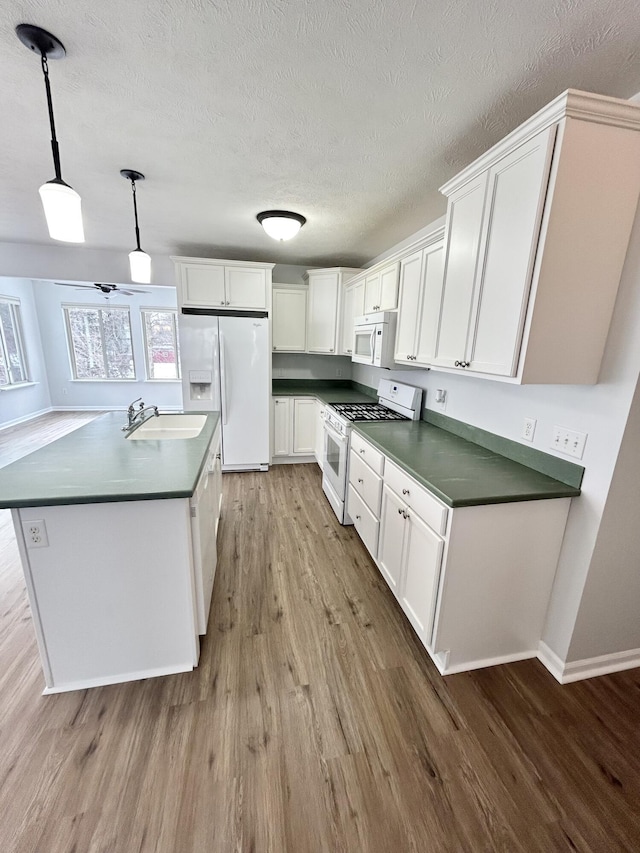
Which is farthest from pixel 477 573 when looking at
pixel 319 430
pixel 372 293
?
pixel 319 430

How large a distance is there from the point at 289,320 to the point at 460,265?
278 cm

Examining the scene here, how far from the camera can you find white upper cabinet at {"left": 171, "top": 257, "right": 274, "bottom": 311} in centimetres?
364

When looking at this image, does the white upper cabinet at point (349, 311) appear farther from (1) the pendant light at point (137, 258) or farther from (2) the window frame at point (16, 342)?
(2) the window frame at point (16, 342)

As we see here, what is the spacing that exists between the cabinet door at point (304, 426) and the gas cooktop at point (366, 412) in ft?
2.78

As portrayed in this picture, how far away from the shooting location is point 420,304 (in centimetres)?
233

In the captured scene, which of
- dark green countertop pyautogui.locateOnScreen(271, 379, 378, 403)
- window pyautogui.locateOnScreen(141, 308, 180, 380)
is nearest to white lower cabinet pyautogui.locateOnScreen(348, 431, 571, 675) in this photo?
dark green countertop pyautogui.locateOnScreen(271, 379, 378, 403)

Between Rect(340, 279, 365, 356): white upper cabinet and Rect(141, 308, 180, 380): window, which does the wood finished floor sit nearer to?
Rect(340, 279, 365, 356): white upper cabinet

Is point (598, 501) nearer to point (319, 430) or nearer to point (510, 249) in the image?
point (510, 249)

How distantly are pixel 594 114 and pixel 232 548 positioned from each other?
2971mm

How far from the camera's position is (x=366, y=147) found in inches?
69.7

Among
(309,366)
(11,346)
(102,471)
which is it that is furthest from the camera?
(11,346)

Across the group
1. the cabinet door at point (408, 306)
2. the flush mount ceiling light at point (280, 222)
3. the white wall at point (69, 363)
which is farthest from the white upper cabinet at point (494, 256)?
the white wall at point (69, 363)

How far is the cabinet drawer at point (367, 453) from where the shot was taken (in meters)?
2.21

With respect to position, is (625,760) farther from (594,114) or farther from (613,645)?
(594,114)
